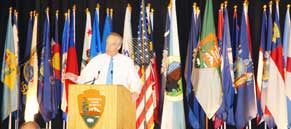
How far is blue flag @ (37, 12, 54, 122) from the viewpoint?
23.3 feet

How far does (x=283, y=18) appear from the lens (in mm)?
6617

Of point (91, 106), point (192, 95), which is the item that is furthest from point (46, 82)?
point (91, 106)

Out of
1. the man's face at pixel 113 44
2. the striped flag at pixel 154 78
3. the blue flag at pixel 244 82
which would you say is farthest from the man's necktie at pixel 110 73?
the blue flag at pixel 244 82

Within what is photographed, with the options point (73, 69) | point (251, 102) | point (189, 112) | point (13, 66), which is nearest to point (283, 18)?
point (251, 102)

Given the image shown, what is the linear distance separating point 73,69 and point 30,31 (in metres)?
0.99

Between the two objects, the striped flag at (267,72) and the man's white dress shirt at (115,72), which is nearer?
the man's white dress shirt at (115,72)

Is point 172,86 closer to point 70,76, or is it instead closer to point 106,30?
point 106,30

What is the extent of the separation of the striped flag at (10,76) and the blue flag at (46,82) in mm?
386

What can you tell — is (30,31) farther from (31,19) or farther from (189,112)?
(189,112)

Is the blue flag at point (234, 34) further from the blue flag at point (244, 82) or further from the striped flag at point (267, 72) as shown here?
the striped flag at point (267, 72)

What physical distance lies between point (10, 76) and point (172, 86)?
2.47 meters

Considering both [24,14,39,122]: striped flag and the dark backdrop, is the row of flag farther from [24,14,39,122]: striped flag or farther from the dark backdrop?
the dark backdrop

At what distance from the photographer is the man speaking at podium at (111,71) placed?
505 centimetres

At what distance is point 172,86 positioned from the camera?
6520 millimetres
